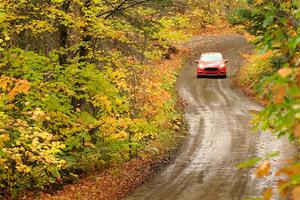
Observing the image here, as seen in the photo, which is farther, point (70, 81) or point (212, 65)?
point (212, 65)

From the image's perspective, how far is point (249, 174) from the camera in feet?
45.8

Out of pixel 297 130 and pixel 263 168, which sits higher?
pixel 297 130

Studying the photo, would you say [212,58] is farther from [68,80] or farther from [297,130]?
[297,130]

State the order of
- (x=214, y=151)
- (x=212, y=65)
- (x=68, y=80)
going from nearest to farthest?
1. (x=68, y=80)
2. (x=214, y=151)
3. (x=212, y=65)

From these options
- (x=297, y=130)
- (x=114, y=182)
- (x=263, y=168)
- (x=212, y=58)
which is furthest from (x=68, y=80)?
(x=212, y=58)

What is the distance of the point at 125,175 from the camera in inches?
551

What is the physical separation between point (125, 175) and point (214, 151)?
4.35 m

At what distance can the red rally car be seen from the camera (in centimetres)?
3145

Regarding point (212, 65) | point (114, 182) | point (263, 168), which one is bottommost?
point (114, 182)

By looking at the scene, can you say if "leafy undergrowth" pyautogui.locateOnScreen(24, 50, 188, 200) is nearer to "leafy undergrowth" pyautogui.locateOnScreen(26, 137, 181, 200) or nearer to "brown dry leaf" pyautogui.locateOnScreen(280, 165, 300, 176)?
"leafy undergrowth" pyautogui.locateOnScreen(26, 137, 181, 200)

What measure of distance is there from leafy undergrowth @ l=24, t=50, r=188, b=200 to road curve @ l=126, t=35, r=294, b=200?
415 mm

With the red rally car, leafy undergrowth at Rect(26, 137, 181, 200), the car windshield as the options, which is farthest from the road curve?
the car windshield

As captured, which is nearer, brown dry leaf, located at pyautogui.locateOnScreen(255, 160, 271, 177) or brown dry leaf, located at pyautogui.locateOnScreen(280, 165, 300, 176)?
brown dry leaf, located at pyautogui.locateOnScreen(280, 165, 300, 176)

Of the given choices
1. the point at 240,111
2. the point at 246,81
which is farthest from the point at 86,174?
the point at 246,81
